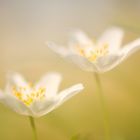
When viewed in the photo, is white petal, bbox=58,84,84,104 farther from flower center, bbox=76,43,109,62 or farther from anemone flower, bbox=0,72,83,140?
Result: flower center, bbox=76,43,109,62

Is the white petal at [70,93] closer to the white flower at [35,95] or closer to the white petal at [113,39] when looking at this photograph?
the white flower at [35,95]

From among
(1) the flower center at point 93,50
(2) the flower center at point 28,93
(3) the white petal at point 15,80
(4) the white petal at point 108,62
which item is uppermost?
(1) the flower center at point 93,50

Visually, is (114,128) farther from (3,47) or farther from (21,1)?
(21,1)

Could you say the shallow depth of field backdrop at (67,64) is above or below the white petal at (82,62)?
above

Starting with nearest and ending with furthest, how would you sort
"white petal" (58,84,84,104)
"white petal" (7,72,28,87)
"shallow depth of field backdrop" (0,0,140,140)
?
"white petal" (58,84,84,104) < "white petal" (7,72,28,87) < "shallow depth of field backdrop" (0,0,140,140)

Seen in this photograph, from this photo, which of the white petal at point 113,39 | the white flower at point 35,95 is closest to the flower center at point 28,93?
the white flower at point 35,95

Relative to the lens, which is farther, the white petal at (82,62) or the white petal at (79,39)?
the white petal at (79,39)

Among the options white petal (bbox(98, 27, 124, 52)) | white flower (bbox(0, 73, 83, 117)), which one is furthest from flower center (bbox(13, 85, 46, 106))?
white petal (bbox(98, 27, 124, 52))
